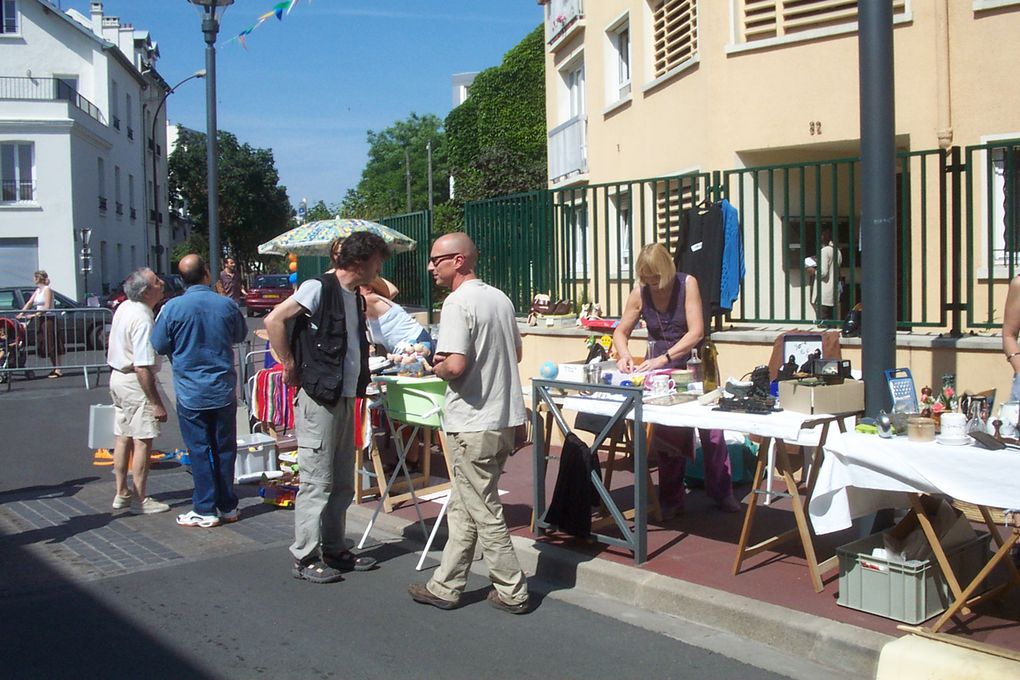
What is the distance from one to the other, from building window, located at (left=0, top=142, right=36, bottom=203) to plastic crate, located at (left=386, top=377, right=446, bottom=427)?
3199cm

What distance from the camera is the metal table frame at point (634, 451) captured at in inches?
216

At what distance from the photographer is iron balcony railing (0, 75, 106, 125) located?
36750 mm

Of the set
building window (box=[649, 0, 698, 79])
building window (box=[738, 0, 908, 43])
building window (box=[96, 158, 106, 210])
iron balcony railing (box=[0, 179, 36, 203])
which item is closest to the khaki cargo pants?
building window (box=[738, 0, 908, 43])

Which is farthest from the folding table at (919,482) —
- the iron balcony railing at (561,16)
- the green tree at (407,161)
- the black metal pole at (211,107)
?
the green tree at (407,161)

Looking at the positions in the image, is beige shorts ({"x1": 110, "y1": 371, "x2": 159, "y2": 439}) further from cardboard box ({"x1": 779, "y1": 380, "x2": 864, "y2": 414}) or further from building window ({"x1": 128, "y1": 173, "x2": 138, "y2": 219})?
building window ({"x1": 128, "y1": 173, "x2": 138, "y2": 219})

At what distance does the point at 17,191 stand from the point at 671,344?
3295 cm

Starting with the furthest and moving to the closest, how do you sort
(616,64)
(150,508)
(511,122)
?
1. (511,122)
2. (616,64)
3. (150,508)

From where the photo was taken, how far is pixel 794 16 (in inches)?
433

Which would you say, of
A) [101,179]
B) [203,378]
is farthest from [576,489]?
[101,179]

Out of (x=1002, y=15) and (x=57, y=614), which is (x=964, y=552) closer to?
(x=57, y=614)

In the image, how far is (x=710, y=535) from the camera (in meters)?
6.31

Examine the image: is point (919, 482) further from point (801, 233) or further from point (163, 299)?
point (163, 299)

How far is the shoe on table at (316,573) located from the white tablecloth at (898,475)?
2796 millimetres

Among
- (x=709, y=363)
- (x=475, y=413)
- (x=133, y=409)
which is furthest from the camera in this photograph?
(x=133, y=409)
